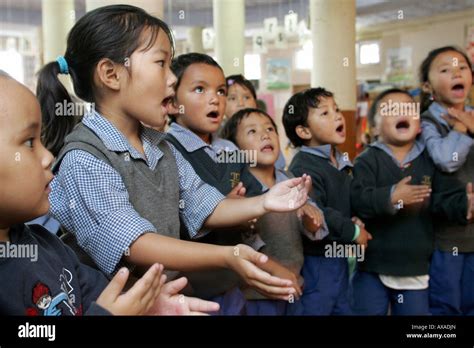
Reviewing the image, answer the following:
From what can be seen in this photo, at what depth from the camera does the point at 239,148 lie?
117 cm

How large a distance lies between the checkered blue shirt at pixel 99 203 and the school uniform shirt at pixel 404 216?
0.60 meters

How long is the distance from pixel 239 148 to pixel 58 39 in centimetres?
264

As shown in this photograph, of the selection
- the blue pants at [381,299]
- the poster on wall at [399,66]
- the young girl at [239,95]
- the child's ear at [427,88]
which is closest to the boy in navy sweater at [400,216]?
the blue pants at [381,299]

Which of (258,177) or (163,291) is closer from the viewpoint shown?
(163,291)

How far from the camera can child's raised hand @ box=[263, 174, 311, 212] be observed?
82 cm

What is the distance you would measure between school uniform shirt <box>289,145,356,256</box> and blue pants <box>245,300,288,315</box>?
15cm

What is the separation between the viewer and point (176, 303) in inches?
27.7

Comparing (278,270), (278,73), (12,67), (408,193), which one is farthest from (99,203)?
(278,73)

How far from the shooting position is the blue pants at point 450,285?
1265 millimetres

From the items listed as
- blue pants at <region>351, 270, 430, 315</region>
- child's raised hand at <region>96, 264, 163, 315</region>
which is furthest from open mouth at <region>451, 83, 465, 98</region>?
child's raised hand at <region>96, 264, 163, 315</region>

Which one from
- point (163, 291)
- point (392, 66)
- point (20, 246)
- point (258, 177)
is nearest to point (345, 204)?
point (258, 177)

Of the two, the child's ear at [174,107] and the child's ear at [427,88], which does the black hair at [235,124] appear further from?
the child's ear at [427,88]

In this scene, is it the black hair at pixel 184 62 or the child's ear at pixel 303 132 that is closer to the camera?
the black hair at pixel 184 62
